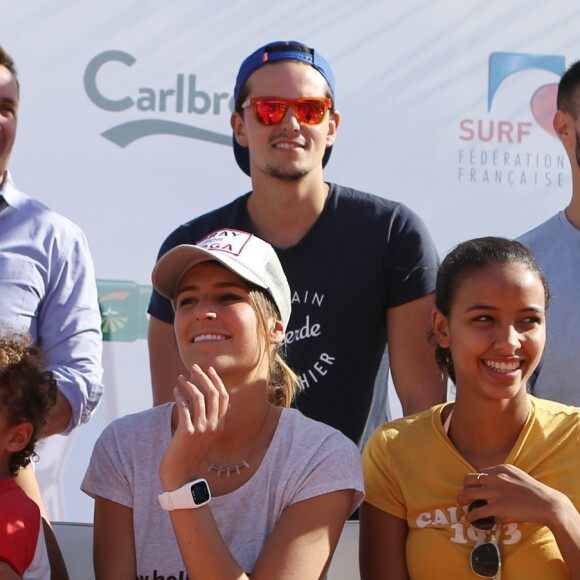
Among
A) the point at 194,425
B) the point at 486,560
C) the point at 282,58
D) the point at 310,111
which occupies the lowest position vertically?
the point at 486,560

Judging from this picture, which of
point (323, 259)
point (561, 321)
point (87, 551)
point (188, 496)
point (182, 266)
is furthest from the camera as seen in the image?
point (323, 259)

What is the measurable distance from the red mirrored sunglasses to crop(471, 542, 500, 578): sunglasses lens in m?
1.24

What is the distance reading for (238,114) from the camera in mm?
2859

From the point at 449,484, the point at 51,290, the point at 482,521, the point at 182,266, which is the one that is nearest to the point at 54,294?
the point at 51,290

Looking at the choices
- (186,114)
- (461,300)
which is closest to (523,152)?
(186,114)

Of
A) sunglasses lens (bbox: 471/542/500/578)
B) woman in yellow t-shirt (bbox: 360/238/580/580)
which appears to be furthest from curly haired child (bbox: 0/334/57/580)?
sunglasses lens (bbox: 471/542/500/578)

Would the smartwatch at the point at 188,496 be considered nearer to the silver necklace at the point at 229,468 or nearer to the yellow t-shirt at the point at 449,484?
the silver necklace at the point at 229,468

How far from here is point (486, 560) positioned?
1924 millimetres

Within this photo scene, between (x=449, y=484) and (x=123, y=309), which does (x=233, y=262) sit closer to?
(x=449, y=484)

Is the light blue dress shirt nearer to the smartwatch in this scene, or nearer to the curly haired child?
the curly haired child

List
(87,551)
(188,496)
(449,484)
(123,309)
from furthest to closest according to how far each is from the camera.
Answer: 1. (123,309)
2. (87,551)
3. (449,484)
4. (188,496)

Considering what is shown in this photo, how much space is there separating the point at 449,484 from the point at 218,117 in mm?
1791

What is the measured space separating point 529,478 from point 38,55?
220cm

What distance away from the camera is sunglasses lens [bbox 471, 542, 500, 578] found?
192 centimetres
